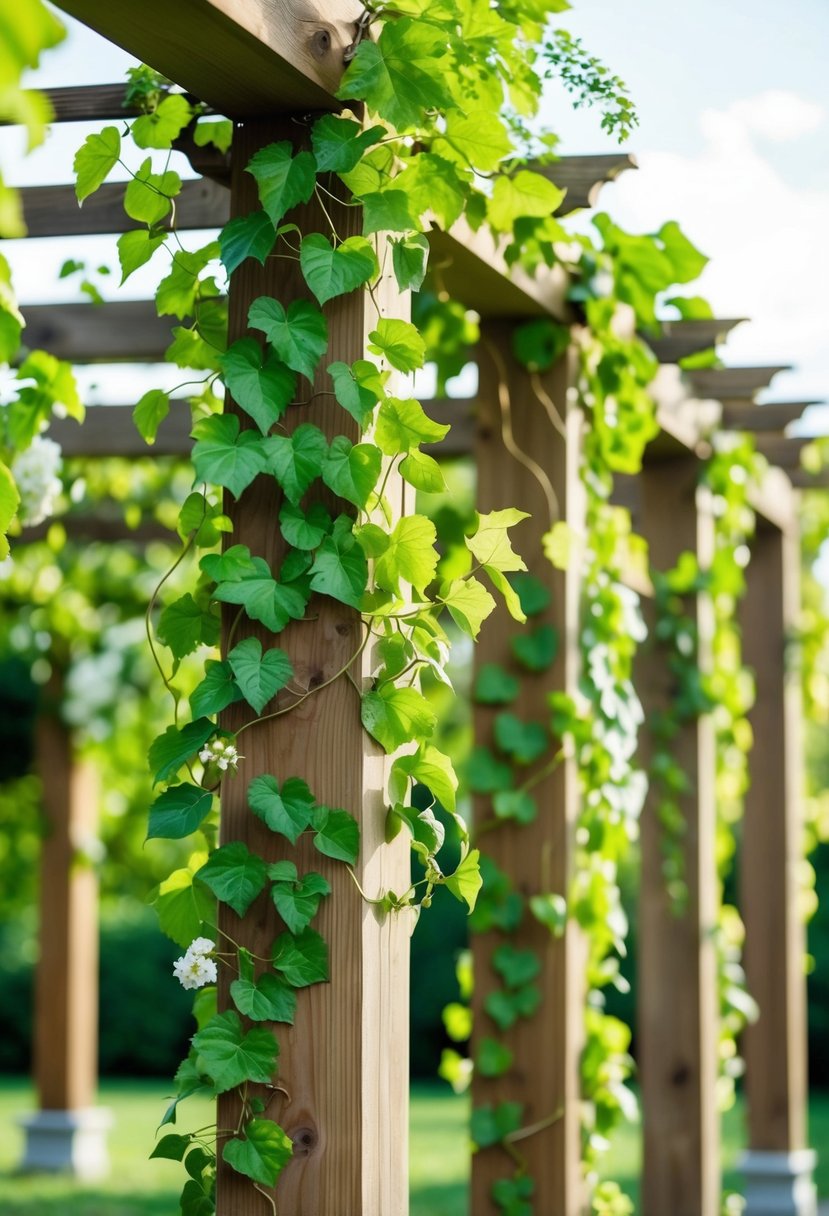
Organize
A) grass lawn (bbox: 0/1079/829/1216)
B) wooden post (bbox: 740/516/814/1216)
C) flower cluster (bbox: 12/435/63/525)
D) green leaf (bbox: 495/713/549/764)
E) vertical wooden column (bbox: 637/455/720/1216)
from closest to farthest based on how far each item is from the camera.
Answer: flower cluster (bbox: 12/435/63/525) → green leaf (bbox: 495/713/549/764) → vertical wooden column (bbox: 637/455/720/1216) → wooden post (bbox: 740/516/814/1216) → grass lawn (bbox: 0/1079/829/1216)

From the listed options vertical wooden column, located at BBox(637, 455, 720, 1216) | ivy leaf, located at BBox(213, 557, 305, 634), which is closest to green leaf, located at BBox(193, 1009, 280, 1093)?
ivy leaf, located at BBox(213, 557, 305, 634)

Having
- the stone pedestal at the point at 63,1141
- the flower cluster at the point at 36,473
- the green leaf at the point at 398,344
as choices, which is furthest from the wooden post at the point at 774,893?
the green leaf at the point at 398,344

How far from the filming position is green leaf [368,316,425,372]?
70.2 inches

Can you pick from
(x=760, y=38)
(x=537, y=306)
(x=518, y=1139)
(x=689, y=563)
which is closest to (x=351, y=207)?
(x=537, y=306)

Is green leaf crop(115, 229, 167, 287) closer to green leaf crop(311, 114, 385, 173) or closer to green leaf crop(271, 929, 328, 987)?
green leaf crop(311, 114, 385, 173)

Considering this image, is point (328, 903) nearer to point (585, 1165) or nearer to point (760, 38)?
point (585, 1165)

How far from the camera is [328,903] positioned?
1743 millimetres

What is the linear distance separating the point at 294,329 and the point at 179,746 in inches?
19.9

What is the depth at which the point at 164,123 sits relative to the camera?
2.00m

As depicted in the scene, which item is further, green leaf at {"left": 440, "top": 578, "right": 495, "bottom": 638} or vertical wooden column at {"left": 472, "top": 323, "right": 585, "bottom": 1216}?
vertical wooden column at {"left": 472, "top": 323, "right": 585, "bottom": 1216}

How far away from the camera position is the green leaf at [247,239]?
5.73ft

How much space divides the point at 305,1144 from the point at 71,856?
5.27 m

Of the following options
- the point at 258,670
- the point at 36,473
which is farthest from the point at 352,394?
the point at 36,473

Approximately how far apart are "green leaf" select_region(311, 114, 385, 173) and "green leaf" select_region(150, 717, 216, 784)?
0.66 meters
